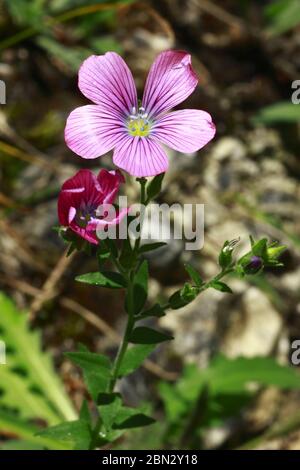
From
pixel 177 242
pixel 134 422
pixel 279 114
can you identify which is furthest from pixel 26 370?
pixel 279 114

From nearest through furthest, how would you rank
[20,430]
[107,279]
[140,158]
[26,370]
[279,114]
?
[140,158]
[107,279]
[20,430]
[26,370]
[279,114]

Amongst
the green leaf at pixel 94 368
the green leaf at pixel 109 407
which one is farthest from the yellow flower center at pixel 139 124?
the green leaf at pixel 109 407

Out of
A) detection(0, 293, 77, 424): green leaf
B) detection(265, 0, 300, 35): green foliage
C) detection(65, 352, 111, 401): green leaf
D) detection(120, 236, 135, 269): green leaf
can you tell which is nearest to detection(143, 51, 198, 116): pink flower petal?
detection(120, 236, 135, 269): green leaf

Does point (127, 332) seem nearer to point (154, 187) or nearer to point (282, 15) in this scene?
point (154, 187)

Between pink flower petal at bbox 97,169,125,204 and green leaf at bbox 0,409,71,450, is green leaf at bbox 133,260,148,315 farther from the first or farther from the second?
green leaf at bbox 0,409,71,450

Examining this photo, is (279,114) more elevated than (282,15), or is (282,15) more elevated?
(282,15)

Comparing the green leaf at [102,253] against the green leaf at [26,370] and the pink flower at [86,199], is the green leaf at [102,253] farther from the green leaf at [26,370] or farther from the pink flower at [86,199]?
the green leaf at [26,370]
